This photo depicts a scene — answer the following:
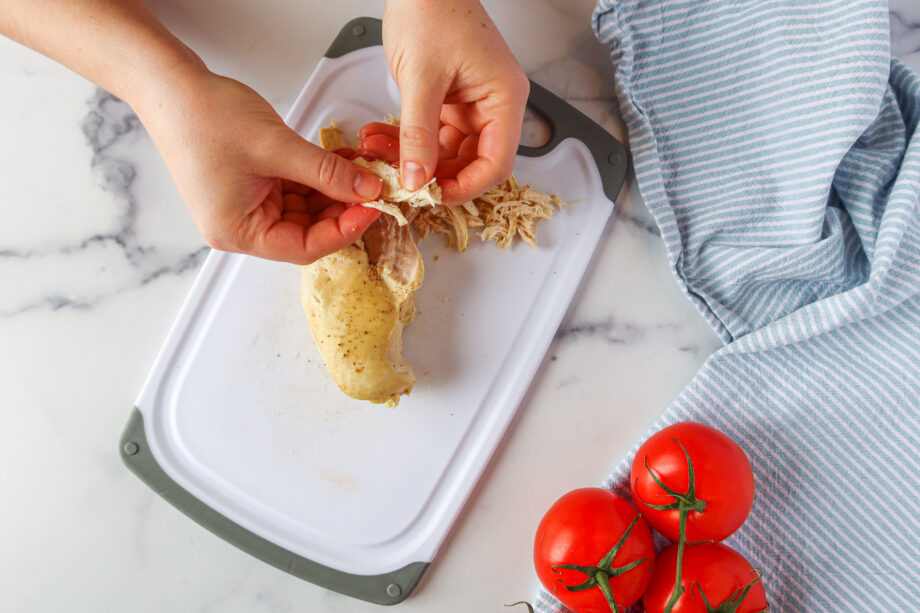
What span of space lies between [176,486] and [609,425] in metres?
0.92

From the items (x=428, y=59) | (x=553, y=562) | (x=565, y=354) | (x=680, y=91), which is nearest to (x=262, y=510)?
(x=553, y=562)

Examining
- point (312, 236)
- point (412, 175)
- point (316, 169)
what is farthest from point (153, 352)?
point (412, 175)

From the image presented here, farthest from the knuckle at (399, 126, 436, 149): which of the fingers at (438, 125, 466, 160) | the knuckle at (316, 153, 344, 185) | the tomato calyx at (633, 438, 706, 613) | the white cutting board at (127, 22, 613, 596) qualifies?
the tomato calyx at (633, 438, 706, 613)

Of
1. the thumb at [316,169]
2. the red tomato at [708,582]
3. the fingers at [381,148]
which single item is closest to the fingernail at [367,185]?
the thumb at [316,169]

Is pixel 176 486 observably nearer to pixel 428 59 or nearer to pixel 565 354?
pixel 565 354

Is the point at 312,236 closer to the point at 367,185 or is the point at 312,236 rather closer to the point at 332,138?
the point at 367,185

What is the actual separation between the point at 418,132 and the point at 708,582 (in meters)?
0.94

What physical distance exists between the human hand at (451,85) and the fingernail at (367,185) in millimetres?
55

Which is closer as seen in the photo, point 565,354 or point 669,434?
point 669,434

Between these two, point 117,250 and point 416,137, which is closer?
point 416,137

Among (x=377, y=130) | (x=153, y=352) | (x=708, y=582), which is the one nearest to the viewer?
(x=708, y=582)

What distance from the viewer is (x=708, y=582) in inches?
47.2

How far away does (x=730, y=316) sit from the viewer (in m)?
1.42

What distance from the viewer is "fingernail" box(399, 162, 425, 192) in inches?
44.9
